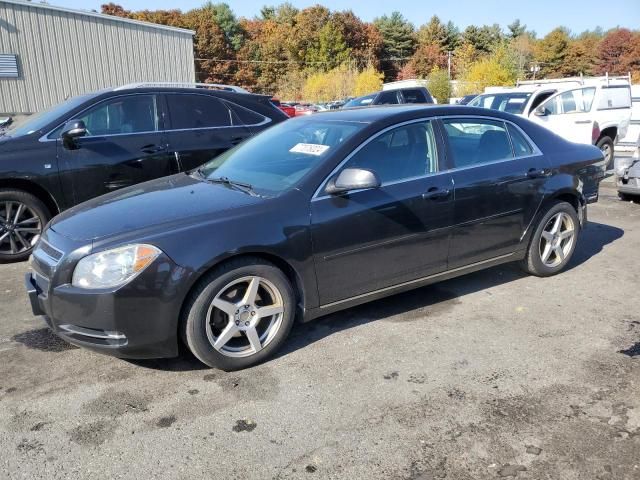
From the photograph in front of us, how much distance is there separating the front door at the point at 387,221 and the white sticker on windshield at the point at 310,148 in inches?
8.7

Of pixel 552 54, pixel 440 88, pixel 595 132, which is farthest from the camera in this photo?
pixel 552 54

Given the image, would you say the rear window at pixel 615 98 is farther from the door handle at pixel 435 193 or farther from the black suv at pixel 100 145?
the door handle at pixel 435 193

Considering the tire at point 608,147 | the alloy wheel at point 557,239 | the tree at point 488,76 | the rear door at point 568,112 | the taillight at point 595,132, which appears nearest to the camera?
the alloy wheel at point 557,239

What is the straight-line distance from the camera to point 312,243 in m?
3.55

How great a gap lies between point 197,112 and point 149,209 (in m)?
3.35

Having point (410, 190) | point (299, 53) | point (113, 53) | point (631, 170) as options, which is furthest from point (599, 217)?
point (299, 53)

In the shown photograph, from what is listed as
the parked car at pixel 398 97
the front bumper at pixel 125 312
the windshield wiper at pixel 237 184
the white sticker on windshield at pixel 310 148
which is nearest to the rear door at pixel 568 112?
the parked car at pixel 398 97

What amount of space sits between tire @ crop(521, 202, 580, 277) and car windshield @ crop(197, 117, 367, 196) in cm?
202

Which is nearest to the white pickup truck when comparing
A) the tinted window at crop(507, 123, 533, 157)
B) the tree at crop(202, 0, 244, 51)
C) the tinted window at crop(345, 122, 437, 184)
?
the tinted window at crop(507, 123, 533, 157)

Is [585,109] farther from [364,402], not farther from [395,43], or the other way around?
[395,43]

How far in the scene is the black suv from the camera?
18.7ft

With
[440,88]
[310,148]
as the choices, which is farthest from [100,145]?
[440,88]

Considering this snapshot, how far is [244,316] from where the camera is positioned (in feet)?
11.2

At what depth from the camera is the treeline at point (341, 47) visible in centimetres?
7881
